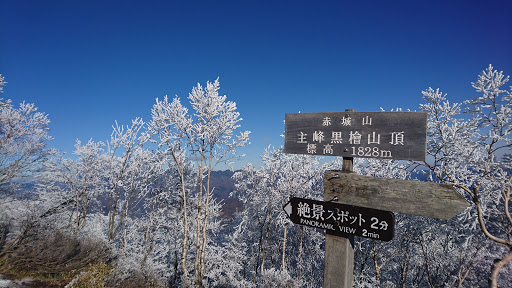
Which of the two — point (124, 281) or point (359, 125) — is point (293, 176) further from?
point (359, 125)

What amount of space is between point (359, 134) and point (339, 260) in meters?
1.51

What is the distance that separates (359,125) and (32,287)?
9.52 meters

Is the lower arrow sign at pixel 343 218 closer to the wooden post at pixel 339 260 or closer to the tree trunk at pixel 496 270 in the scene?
the wooden post at pixel 339 260

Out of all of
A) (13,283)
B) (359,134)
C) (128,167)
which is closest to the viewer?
(359,134)

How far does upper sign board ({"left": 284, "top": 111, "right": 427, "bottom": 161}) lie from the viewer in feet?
7.70

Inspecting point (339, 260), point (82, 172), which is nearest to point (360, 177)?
point (339, 260)

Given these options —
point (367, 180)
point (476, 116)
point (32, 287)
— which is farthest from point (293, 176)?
point (32, 287)

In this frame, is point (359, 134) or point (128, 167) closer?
point (359, 134)

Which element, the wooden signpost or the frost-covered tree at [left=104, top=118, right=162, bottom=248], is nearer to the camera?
Result: the wooden signpost

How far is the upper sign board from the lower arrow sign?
62 centimetres

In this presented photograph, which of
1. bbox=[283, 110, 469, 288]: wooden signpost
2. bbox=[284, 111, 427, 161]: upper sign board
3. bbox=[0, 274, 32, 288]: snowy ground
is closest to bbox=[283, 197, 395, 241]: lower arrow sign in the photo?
bbox=[283, 110, 469, 288]: wooden signpost

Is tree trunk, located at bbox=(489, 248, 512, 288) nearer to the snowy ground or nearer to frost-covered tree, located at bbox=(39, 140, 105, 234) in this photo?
the snowy ground

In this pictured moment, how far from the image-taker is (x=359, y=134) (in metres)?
2.62

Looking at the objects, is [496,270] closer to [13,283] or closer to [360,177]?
[360,177]
